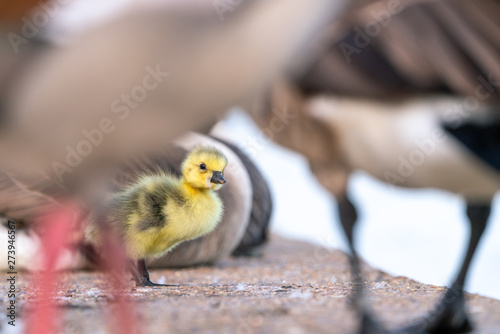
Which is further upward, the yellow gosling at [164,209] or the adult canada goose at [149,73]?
the adult canada goose at [149,73]

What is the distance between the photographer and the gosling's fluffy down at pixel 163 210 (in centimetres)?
44

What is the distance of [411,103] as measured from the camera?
1.69 ft

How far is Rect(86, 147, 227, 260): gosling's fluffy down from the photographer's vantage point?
17.4 inches

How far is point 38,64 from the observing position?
42 centimetres

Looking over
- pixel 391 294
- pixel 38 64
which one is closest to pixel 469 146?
pixel 391 294

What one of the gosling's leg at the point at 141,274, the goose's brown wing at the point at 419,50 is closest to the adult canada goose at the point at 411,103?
the goose's brown wing at the point at 419,50

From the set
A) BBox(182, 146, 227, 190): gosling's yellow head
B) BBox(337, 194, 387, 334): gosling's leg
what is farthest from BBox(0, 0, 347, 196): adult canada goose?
BBox(337, 194, 387, 334): gosling's leg

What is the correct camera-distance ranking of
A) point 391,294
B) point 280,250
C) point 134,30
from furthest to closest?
point 280,250 → point 391,294 → point 134,30

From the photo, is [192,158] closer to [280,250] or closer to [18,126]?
[18,126]

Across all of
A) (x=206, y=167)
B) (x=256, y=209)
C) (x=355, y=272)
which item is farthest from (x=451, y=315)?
(x=256, y=209)

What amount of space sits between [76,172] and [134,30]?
0.34ft

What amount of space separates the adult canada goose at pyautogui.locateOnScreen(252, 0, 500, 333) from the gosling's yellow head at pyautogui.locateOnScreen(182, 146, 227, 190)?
0.08 metres

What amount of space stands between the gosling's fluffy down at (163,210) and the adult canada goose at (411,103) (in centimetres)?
10

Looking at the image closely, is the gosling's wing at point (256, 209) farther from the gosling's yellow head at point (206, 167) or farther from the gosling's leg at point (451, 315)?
the gosling's leg at point (451, 315)
